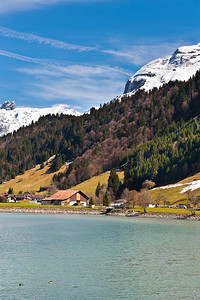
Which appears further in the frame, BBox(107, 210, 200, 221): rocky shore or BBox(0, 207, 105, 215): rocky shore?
BBox(0, 207, 105, 215): rocky shore

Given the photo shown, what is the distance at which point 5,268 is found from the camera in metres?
34.4

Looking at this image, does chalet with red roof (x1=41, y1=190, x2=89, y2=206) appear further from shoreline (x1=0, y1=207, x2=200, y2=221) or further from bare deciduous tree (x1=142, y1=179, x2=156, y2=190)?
bare deciduous tree (x1=142, y1=179, x2=156, y2=190)

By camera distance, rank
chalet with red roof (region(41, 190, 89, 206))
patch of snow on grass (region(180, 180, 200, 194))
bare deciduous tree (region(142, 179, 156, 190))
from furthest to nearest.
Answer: bare deciduous tree (region(142, 179, 156, 190)) < chalet with red roof (region(41, 190, 89, 206)) < patch of snow on grass (region(180, 180, 200, 194))

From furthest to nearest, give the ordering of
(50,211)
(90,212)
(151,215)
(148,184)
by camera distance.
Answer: (148,184)
(50,211)
(90,212)
(151,215)

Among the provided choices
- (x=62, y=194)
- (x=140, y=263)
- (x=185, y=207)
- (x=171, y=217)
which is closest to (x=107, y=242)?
(x=140, y=263)

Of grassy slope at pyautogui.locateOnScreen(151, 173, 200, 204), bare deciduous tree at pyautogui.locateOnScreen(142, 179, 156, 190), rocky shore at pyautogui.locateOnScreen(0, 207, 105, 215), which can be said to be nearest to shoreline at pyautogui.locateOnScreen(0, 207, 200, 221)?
rocky shore at pyautogui.locateOnScreen(0, 207, 105, 215)

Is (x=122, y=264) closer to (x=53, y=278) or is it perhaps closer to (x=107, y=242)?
(x=53, y=278)

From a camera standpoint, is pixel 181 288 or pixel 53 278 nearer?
pixel 181 288

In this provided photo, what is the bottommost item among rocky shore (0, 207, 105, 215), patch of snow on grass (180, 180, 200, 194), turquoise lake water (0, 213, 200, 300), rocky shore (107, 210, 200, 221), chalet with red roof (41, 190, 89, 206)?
rocky shore (107, 210, 200, 221)

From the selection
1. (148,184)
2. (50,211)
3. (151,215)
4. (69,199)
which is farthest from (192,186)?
(50,211)

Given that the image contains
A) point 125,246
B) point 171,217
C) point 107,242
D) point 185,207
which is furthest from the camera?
point 185,207

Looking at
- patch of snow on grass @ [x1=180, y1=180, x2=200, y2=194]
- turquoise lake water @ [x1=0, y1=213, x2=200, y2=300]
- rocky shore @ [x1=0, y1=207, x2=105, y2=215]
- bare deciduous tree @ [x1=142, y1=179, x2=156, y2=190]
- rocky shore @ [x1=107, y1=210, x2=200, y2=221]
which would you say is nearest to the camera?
turquoise lake water @ [x1=0, y1=213, x2=200, y2=300]

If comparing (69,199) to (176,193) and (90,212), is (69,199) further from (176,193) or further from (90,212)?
(176,193)

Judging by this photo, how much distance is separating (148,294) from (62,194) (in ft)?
559
